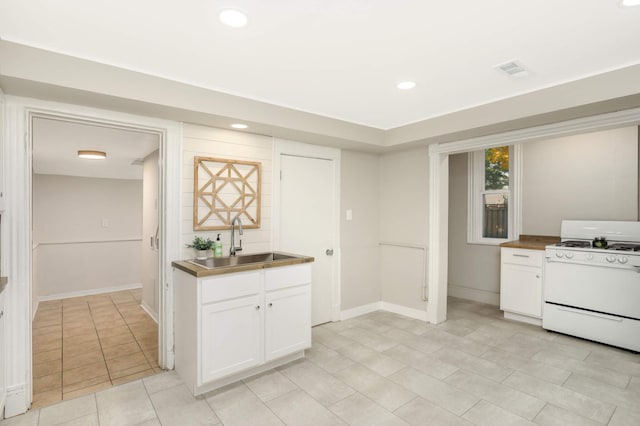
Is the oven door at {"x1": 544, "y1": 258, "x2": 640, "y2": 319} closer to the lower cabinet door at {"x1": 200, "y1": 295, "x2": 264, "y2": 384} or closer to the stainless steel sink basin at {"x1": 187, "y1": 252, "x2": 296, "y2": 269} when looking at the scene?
the stainless steel sink basin at {"x1": 187, "y1": 252, "x2": 296, "y2": 269}

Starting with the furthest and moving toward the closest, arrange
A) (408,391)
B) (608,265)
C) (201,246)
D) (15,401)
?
(608,265), (201,246), (408,391), (15,401)

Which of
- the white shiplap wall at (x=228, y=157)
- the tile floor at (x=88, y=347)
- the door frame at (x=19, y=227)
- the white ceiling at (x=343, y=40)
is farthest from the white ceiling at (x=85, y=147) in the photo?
the tile floor at (x=88, y=347)

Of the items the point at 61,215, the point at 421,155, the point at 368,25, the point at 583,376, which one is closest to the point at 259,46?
the point at 368,25

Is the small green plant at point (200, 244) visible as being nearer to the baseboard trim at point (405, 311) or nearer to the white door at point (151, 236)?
the white door at point (151, 236)

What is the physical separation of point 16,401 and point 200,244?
1.55m

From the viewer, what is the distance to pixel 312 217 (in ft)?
13.1

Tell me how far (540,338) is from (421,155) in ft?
7.75

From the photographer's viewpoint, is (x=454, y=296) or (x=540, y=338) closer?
(x=540, y=338)

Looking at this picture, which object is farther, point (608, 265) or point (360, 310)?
point (360, 310)

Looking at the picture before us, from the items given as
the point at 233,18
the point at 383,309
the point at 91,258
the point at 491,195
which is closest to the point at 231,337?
the point at 233,18

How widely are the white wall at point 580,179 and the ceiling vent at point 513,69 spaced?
7.50ft

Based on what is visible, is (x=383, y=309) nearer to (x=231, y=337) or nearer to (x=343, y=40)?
(x=231, y=337)

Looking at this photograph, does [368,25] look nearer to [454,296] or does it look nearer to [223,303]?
[223,303]

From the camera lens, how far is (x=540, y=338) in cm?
362
